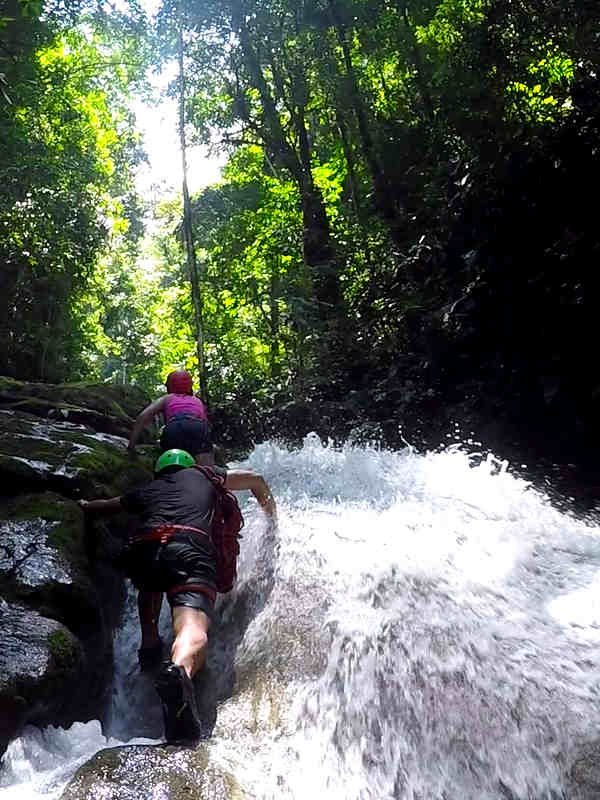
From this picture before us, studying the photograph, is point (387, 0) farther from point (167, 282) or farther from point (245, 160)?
point (167, 282)

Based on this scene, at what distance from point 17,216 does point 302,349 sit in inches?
245

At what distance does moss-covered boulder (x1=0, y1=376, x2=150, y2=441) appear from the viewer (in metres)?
8.06

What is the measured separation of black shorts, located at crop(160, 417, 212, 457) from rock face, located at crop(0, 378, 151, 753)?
25.2 inches

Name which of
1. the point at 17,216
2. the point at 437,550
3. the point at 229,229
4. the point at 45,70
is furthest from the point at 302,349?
the point at 45,70

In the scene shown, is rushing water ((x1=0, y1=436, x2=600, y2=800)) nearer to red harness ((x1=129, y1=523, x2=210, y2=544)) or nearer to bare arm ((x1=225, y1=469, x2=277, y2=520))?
bare arm ((x1=225, y1=469, x2=277, y2=520))

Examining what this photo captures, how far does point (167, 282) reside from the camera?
3025 cm

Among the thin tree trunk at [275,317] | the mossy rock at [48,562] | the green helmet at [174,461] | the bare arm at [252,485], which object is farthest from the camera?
the thin tree trunk at [275,317]

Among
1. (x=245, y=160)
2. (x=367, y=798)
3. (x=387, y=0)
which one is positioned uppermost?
(x=387, y=0)

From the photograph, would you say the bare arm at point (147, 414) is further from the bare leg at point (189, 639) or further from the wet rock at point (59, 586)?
the bare leg at point (189, 639)

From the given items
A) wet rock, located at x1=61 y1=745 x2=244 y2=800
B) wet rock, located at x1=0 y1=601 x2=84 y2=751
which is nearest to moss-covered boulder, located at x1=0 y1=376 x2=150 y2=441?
wet rock, located at x1=0 y1=601 x2=84 y2=751

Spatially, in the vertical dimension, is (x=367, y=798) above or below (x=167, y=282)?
below

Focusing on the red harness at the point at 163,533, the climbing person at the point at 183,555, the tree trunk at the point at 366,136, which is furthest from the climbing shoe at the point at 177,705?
the tree trunk at the point at 366,136

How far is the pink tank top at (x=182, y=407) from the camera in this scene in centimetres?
637

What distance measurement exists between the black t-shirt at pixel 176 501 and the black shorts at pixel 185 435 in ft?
4.31
